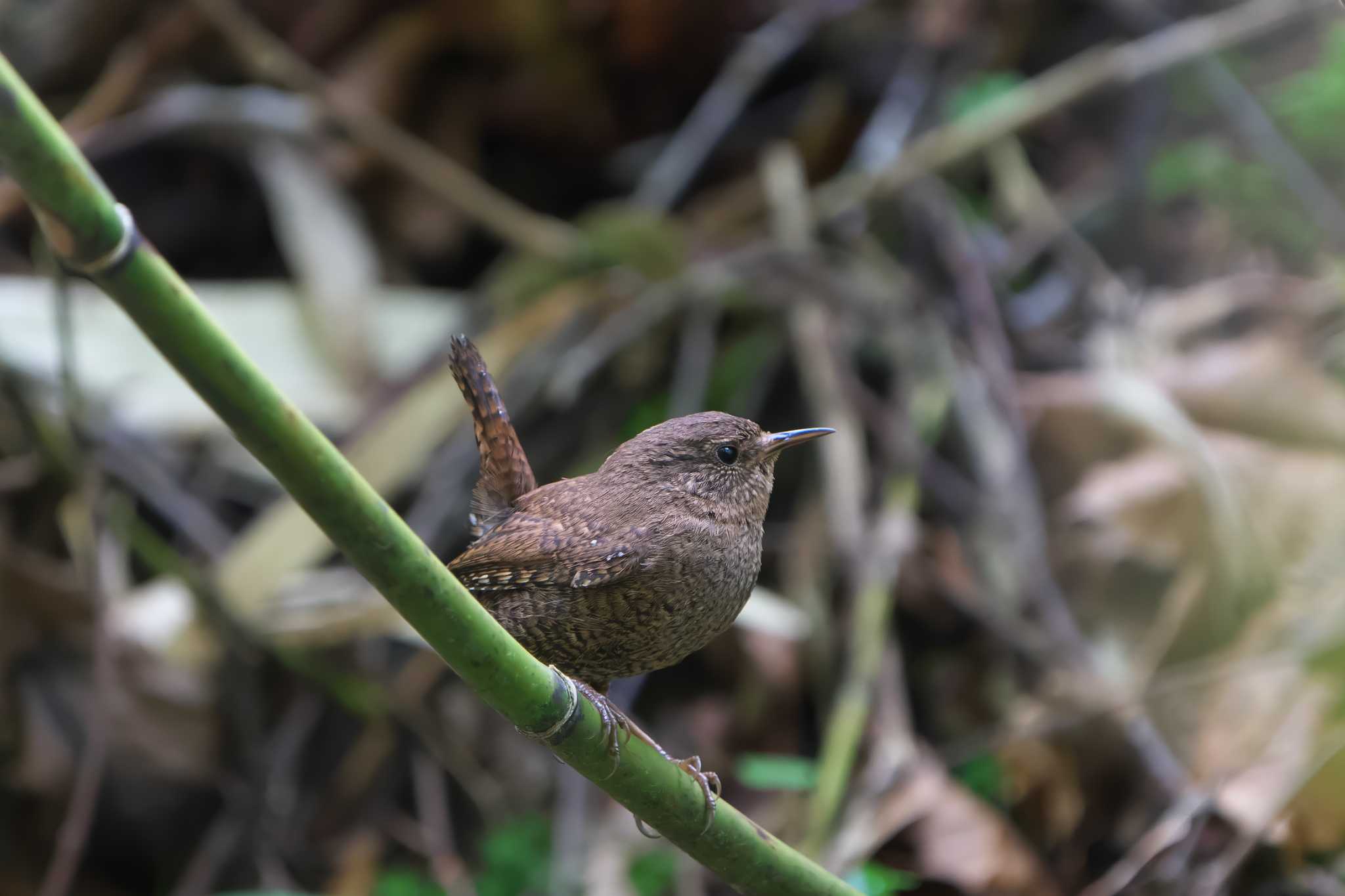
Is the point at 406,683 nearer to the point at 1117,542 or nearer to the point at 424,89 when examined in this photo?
the point at 1117,542

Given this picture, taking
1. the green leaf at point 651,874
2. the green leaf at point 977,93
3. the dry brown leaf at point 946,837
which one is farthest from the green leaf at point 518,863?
the green leaf at point 977,93

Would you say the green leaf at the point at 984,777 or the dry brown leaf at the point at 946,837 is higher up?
the dry brown leaf at the point at 946,837

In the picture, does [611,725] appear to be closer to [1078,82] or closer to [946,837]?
[946,837]

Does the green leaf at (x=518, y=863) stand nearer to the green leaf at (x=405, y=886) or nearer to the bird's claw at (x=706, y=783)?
the green leaf at (x=405, y=886)

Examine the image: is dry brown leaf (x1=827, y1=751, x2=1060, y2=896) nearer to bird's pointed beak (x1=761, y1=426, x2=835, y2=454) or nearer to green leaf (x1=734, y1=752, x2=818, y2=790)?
green leaf (x1=734, y1=752, x2=818, y2=790)

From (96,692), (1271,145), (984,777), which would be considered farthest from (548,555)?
(1271,145)

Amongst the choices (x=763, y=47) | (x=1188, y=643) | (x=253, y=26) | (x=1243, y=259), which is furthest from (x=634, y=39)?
(x=1188, y=643)

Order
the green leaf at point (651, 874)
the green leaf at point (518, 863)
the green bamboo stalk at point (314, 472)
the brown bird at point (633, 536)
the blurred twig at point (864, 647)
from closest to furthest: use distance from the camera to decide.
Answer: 1. the green bamboo stalk at point (314, 472)
2. the brown bird at point (633, 536)
3. the blurred twig at point (864, 647)
4. the green leaf at point (651, 874)
5. the green leaf at point (518, 863)
